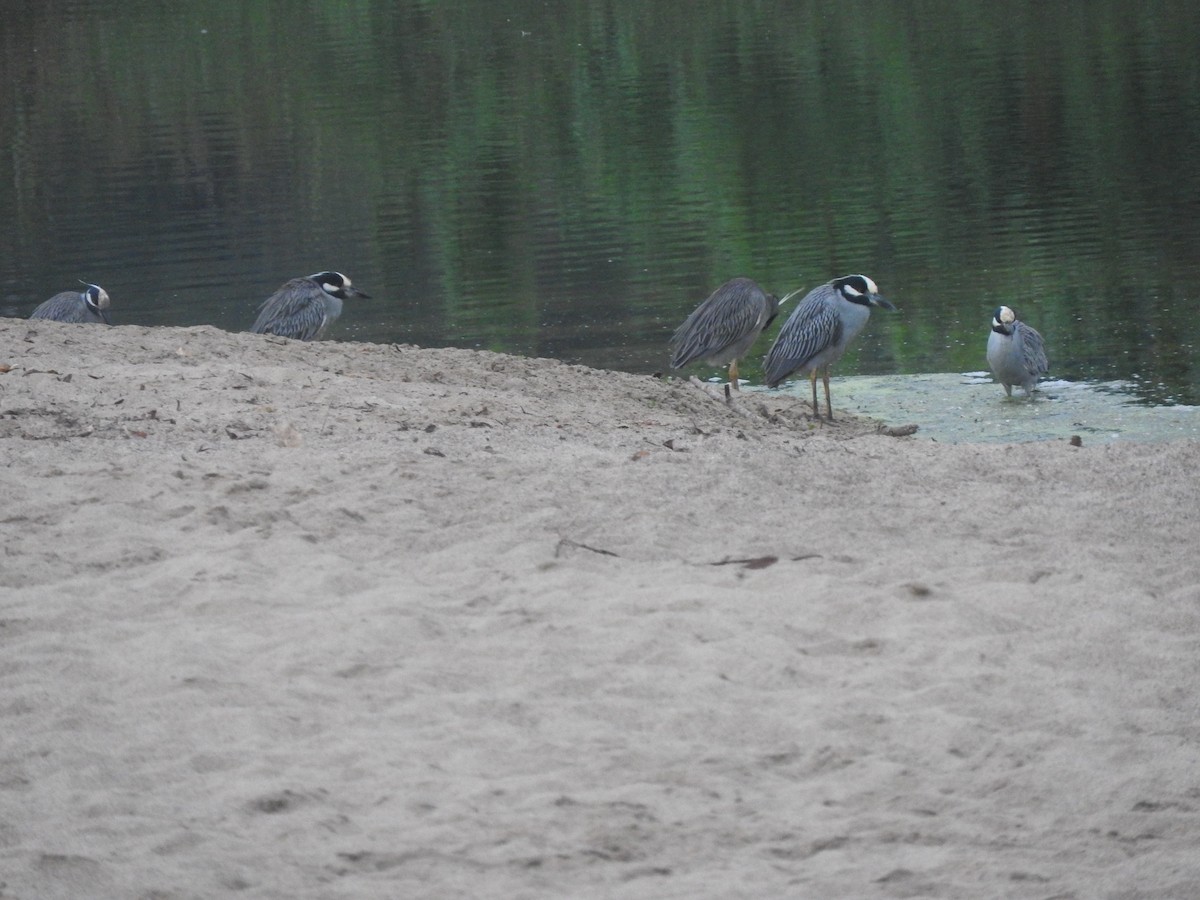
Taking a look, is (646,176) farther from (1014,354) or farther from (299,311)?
(1014,354)

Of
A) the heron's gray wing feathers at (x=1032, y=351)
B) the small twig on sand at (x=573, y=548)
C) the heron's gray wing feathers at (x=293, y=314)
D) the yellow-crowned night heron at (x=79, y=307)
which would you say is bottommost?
the heron's gray wing feathers at (x=1032, y=351)

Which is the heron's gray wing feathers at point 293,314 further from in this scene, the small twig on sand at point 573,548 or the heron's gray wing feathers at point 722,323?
the small twig on sand at point 573,548

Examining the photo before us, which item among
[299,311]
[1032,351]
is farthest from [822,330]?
[299,311]

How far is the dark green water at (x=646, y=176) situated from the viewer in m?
14.2

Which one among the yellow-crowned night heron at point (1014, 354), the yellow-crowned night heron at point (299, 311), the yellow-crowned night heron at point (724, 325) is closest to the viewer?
the yellow-crowned night heron at point (1014, 354)

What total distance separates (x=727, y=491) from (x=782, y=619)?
3.95 feet

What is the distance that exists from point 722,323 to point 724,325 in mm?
22

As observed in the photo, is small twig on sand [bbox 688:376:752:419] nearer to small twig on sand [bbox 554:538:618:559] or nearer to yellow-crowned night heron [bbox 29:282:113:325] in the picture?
small twig on sand [bbox 554:538:618:559]

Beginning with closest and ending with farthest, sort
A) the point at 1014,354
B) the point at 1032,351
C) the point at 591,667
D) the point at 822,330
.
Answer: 1. the point at 591,667
2. the point at 822,330
3. the point at 1014,354
4. the point at 1032,351

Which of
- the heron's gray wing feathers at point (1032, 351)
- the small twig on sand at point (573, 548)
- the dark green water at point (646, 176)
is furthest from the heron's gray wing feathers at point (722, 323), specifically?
the small twig on sand at point (573, 548)

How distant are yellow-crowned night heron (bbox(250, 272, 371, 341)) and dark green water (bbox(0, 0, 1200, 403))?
181 cm

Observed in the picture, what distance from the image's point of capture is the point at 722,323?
10711 millimetres

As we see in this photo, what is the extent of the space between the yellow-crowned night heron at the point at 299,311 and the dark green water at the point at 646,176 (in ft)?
5.94

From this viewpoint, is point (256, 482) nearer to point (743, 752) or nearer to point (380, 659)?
point (380, 659)
